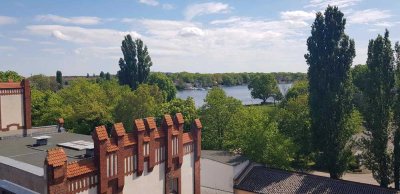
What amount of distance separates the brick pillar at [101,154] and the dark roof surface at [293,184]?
→ 19.3 m

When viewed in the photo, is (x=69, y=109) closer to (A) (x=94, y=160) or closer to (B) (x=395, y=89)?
(A) (x=94, y=160)

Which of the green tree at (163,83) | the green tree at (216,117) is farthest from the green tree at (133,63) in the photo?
the green tree at (216,117)

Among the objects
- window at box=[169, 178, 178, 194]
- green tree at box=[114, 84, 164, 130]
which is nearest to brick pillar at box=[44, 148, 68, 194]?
window at box=[169, 178, 178, 194]

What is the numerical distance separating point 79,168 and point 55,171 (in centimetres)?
115

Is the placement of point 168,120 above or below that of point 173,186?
above

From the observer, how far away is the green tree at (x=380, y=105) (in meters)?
33.8

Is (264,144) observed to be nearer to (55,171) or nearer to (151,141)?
(151,141)

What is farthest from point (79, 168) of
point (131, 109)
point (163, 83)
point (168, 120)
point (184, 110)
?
point (163, 83)

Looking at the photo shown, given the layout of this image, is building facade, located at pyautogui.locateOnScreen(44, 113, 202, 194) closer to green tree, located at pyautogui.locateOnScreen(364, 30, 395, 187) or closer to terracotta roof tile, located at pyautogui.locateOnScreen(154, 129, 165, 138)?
terracotta roof tile, located at pyautogui.locateOnScreen(154, 129, 165, 138)

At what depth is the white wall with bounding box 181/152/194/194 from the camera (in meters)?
19.4

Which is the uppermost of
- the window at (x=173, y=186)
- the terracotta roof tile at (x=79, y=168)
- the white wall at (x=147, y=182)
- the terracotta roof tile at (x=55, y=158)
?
the terracotta roof tile at (x=55, y=158)

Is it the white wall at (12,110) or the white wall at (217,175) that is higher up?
the white wall at (12,110)

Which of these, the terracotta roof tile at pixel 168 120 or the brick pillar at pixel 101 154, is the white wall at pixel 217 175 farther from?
the brick pillar at pixel 101 154

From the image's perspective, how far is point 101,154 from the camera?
14.2 metres
